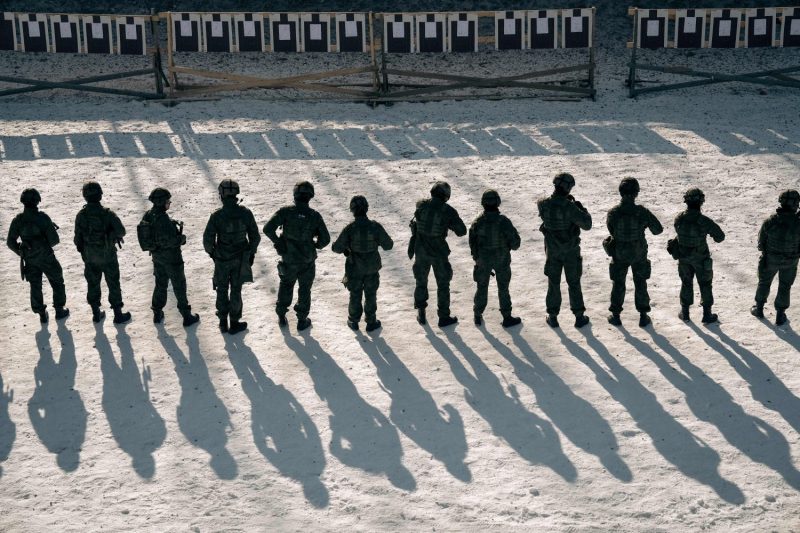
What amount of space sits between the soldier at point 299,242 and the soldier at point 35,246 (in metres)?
2.45

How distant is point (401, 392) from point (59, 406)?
124 inches

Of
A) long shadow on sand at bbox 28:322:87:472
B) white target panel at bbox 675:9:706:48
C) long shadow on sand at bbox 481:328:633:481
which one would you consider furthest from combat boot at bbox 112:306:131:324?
white target panel at bbox 675:9:706:48

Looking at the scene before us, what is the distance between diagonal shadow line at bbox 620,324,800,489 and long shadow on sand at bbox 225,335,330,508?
3416mm

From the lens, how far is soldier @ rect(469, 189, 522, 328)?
1084 centimetres

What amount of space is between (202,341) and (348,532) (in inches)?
152

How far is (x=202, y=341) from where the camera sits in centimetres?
1088

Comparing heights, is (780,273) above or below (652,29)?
below

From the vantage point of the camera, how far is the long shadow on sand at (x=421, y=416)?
862cm

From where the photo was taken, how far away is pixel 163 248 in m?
11.0

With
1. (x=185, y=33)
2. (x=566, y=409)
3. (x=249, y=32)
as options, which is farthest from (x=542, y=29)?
(x=566, y=409)

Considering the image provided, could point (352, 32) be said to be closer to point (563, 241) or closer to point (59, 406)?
point (563, 241)

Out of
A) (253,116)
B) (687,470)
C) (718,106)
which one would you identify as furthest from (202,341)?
(718,106)

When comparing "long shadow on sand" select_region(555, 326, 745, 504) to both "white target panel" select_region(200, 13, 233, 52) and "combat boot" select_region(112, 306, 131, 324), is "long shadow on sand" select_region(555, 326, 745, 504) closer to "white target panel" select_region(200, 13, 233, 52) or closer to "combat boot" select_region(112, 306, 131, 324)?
"combat boot" select_region(112, 306, 131, 324)

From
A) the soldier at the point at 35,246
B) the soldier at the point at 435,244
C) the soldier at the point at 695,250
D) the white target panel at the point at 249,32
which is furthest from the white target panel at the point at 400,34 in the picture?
the soldier at the point at 695,250
